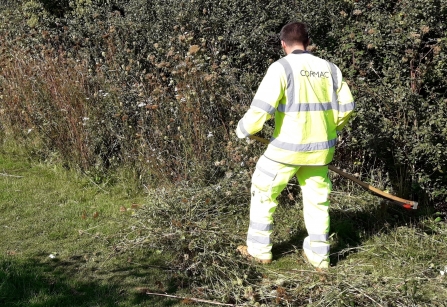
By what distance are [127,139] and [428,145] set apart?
360 centimetres

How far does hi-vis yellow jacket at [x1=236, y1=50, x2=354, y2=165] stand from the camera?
13.6 feet

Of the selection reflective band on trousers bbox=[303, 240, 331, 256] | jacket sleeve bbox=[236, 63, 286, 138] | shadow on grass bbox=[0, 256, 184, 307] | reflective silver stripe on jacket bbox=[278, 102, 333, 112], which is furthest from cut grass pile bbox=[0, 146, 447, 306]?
reflective silver stripe on jacket bbox=[278, 102, 333, 112]

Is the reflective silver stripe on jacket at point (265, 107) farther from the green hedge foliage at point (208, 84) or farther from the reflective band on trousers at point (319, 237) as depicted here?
the green hedge foliage at point (208, 84)

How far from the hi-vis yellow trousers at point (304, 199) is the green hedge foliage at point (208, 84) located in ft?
4.09

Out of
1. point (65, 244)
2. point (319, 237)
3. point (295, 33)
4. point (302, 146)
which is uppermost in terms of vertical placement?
point (295, 33)

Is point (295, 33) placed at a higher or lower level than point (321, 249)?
higher

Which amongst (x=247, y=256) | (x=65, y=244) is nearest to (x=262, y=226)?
(x=247, y=256)

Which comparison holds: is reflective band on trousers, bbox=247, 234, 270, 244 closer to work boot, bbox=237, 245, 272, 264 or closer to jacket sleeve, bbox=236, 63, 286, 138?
work boot, bbox=237, 245, 272, 264

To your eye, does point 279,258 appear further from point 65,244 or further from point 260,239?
point 65,244

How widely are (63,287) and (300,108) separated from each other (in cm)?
249

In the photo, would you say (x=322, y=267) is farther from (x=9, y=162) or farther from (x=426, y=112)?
(x=9, y=162)

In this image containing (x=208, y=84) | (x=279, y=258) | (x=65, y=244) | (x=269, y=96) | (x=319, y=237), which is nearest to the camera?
(x=269, y=96)

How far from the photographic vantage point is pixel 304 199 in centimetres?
463

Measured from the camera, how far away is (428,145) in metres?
5.16
